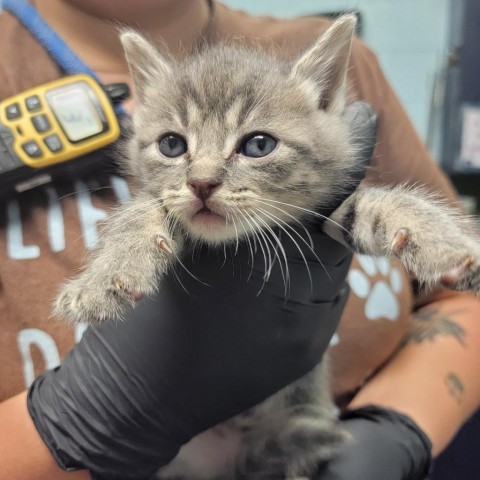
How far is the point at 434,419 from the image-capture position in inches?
40.9

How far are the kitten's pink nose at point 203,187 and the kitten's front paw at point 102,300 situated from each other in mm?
137

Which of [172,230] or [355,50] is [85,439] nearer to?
[172,230]

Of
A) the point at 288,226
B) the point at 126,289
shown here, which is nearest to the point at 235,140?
the point at 288,226

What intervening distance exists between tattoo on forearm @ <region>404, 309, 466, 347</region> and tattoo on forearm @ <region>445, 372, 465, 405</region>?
3.1 inches

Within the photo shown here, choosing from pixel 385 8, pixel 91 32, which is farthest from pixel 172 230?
pixel 385 8

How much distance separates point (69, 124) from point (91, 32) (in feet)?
0.86

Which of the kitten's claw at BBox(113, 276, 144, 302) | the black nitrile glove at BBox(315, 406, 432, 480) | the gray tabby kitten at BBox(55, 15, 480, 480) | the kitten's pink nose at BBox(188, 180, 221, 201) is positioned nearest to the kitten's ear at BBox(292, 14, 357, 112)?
the gray tabby kitten at BBox(55, 15, 480, 480)

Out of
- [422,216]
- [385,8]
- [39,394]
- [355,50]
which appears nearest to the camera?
[422,216]

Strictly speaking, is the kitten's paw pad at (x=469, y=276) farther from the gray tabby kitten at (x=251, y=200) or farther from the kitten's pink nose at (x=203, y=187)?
the kitten's pink nose at (x=203, y=187)

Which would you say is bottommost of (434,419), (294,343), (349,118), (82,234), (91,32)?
(434,419)

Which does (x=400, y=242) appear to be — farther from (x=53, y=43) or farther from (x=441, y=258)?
(x=53, y=43)

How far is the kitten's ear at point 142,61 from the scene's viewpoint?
0.91 metres

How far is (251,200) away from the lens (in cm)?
72

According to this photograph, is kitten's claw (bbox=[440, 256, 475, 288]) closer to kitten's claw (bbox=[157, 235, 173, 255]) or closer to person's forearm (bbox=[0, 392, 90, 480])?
kitten's claw (bbox=[157, 235, 173, 255])
